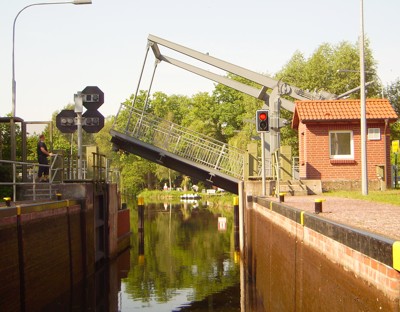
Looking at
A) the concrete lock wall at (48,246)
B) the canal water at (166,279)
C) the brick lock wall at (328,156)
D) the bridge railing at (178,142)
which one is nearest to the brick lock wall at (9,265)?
the concrete lock wall at (48,246)

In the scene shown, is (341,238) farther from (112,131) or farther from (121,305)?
(112,131)

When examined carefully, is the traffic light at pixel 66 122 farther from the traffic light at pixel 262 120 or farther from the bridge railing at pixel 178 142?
the traffic light at pixel 262 120

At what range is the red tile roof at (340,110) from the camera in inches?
832

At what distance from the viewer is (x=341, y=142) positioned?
21531 mm

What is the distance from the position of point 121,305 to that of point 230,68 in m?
10.6

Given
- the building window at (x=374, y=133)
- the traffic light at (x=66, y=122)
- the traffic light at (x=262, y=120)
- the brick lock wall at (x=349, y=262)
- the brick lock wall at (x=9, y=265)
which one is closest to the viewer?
the brick lock wall at (x=349, y=262)

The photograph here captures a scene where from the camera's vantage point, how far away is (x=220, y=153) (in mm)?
22047

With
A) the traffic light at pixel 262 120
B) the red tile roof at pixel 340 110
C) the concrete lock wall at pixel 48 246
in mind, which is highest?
the red tile roof at pixel 340 110

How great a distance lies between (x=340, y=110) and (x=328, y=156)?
172 cm

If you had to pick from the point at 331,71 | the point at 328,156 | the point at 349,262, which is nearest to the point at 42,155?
the point at 328,156

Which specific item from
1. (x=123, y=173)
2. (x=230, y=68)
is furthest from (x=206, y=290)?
(x=123, y=173)

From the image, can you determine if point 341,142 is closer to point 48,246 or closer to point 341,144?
point 341,144

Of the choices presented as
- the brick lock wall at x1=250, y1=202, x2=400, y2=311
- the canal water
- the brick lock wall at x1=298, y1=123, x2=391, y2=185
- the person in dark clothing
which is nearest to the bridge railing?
the brick lock wall at x1=298, y1=123, x2=391, y2=185

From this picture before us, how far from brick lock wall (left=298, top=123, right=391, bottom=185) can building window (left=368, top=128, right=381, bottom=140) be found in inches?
4.4
